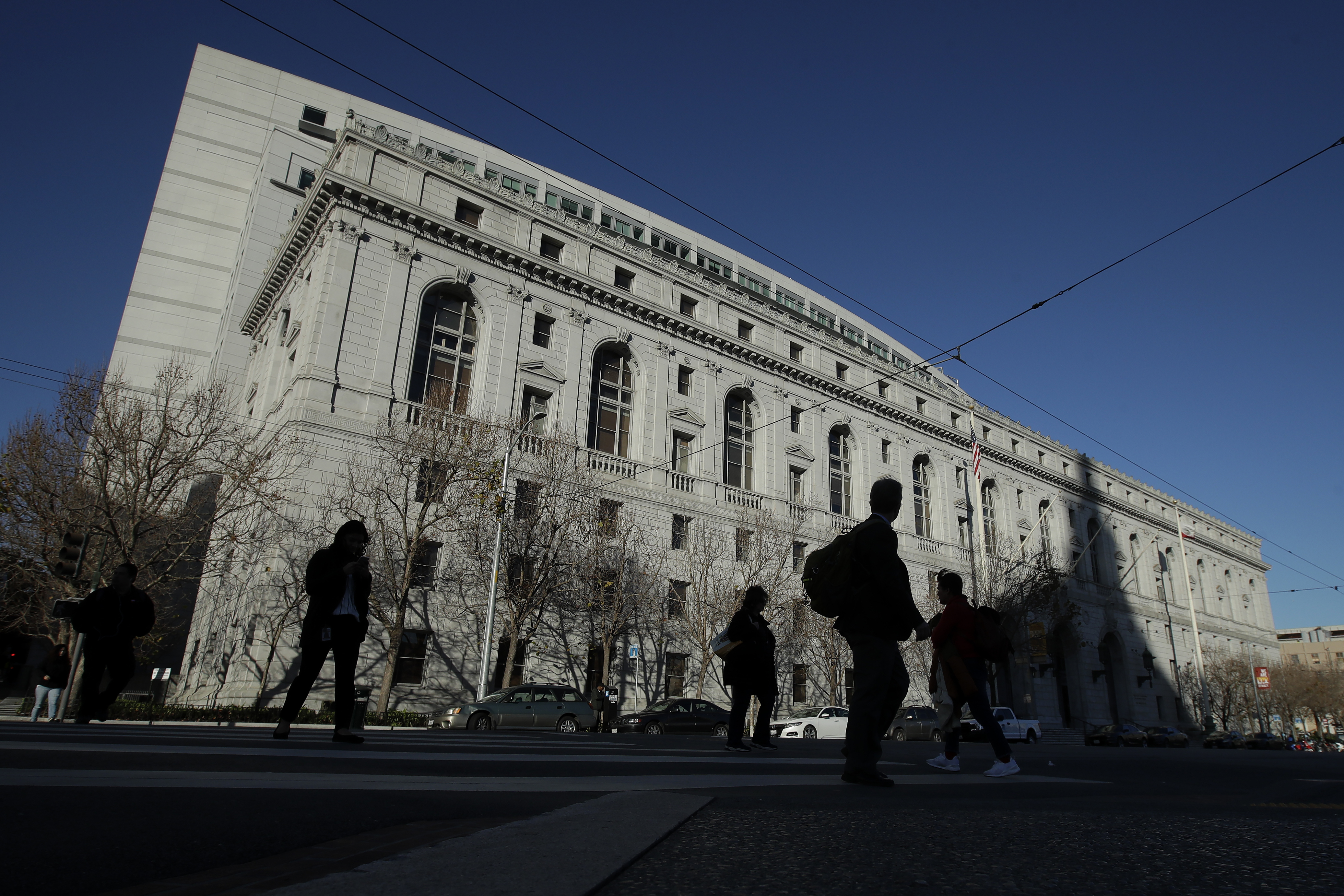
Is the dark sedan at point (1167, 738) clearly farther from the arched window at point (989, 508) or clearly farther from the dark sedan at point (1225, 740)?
the arched window at point (989, 508)

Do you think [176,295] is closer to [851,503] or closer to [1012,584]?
[851,503]

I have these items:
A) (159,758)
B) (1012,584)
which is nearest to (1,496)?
(159,758)

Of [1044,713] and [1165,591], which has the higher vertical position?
[1165,591]

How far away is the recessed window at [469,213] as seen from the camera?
104 feet

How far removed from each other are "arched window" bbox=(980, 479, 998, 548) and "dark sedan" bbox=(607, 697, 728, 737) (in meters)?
30.6

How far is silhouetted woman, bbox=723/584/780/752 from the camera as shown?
884cm

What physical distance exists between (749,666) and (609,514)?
72.6ft

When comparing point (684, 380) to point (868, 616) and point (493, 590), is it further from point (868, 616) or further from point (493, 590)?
point (868, 616)

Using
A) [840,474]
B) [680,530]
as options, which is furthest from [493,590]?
[840,474]

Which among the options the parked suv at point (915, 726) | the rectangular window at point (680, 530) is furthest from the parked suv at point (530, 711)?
the parked suv at point (915, 726)

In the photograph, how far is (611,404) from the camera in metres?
34.2

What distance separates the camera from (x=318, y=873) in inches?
72.0

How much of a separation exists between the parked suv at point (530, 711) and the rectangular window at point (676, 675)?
26.4ft

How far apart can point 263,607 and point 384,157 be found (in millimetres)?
17004
